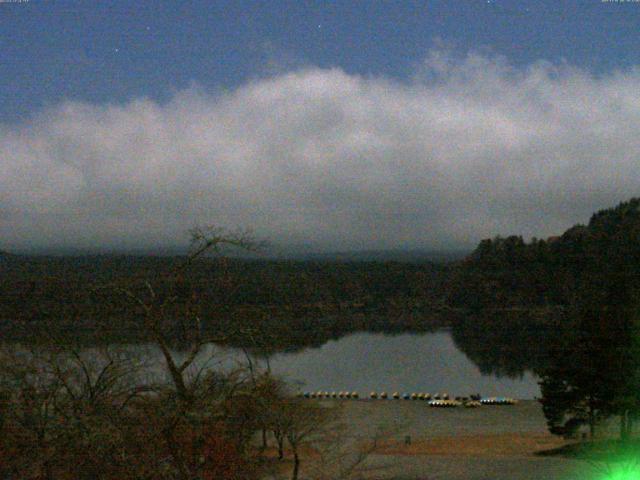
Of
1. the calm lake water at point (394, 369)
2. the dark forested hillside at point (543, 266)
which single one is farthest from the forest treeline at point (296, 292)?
the dark forested hillside at point (543, 266)

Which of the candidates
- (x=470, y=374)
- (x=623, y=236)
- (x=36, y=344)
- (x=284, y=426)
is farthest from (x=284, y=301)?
(x=36, y=344)

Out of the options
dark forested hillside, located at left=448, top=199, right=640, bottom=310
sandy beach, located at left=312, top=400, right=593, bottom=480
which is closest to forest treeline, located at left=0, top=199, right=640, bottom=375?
dark forested hillside, located at left=448, top=199, right=640, bottom=310

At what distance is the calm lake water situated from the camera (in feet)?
110

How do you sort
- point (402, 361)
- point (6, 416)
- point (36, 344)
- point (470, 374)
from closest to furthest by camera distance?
point (6, 416) < point (36, 344) < point (470, 374) < point (402, 361)

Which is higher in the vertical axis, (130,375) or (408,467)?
(130,375)

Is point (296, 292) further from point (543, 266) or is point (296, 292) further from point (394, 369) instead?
point (543, 266)

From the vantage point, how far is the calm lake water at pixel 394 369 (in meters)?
33.5

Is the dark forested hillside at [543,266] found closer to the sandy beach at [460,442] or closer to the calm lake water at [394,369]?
the calm lake water at [394,369]

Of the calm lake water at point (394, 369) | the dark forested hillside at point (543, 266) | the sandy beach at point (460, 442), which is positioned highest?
the dark forested hillside at point (543, 266)

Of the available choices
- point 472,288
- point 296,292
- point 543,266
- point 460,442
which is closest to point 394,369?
point 296,292

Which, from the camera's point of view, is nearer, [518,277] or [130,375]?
[130,375]

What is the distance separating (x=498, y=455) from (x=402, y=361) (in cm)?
2810

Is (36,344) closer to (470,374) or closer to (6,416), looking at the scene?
(6,416)

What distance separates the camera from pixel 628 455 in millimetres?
13188
